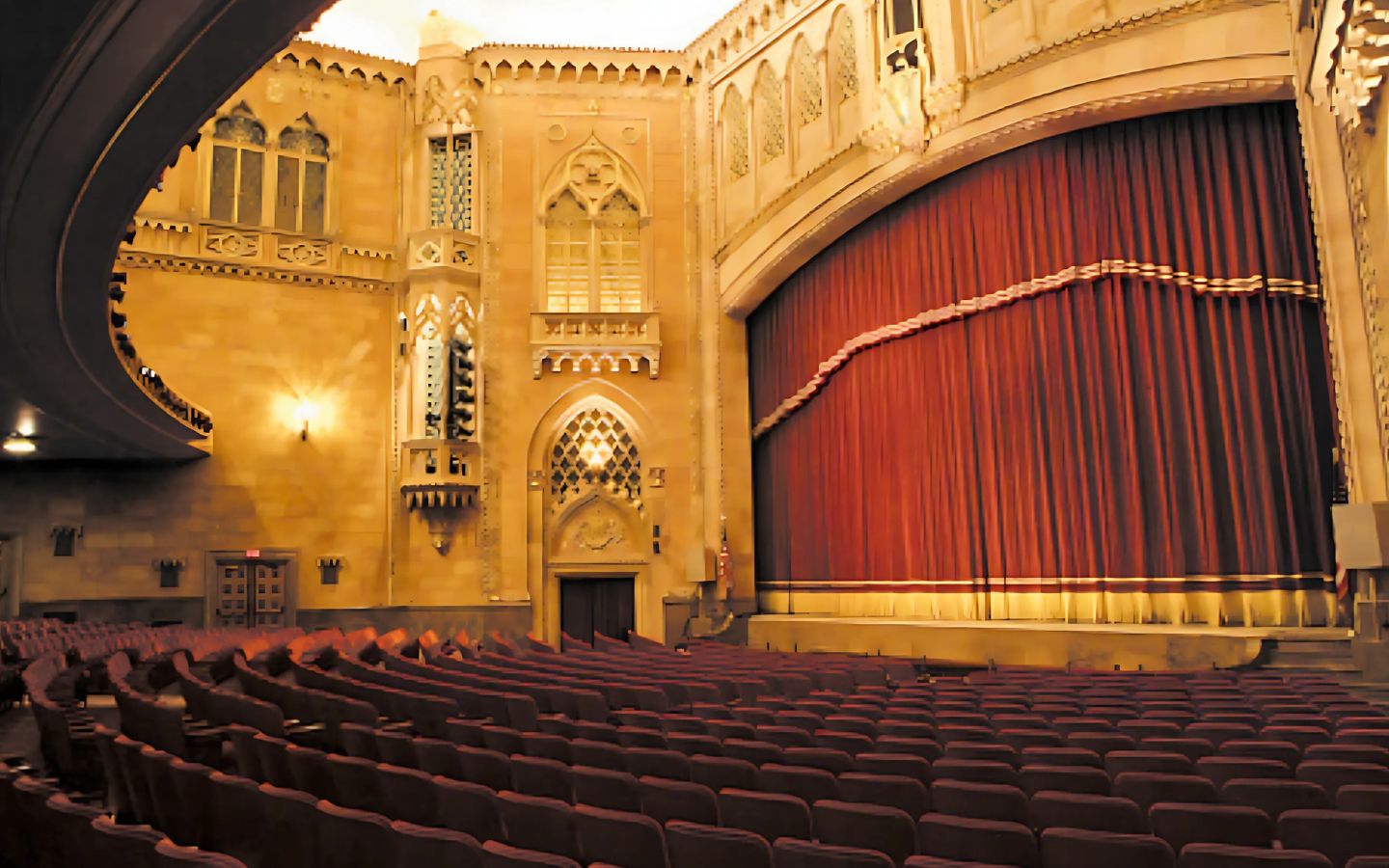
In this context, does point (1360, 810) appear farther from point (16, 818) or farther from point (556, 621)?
point (556, 621)

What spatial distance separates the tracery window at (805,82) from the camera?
57.0 feet

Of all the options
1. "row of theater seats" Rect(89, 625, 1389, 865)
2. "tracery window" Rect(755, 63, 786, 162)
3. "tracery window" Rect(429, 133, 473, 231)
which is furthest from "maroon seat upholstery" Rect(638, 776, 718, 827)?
"tracery window" Rect(429, 133, 473, 231)

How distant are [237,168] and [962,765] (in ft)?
61.1

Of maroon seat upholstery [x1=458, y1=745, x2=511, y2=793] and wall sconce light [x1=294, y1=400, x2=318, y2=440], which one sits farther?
wall sconce light [x1=294, y1=400, x2=318, y2=440]

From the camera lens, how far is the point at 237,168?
1895cm

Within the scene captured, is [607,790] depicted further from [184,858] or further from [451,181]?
[451,181]

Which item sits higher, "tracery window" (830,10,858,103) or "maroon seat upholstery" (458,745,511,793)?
"tracery window" (830,10,858,103)

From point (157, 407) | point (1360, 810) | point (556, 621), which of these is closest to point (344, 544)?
point (556, 621)

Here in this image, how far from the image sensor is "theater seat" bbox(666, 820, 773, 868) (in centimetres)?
285

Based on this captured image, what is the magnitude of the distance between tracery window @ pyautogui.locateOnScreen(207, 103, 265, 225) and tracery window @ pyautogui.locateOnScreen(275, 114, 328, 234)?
345 mm

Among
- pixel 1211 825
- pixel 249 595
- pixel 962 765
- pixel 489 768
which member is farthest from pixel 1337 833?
pixel 249 595

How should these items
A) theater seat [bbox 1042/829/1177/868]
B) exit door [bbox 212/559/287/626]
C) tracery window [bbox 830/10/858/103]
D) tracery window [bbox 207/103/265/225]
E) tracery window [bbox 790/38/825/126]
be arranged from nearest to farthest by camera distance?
1. theater seat [bbox 1042/829/1177/868]
2. tracery window [bbox 830/10/858/103]
3. tracery window [bbox 790/38/825/126]
4. exit door [bbox 212/559/287/626]
5. tracery window [bbox 207/103/265/225]

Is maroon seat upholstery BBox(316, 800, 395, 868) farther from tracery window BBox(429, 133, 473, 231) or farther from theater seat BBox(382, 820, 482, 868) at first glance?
tracery window BBox(429, 133, 473, 231)

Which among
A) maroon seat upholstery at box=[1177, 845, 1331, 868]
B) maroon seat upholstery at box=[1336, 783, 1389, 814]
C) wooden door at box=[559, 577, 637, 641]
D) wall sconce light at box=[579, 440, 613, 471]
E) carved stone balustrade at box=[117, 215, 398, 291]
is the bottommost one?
maroon seat upholstery at box=[1336, 783, 1389, 814]
